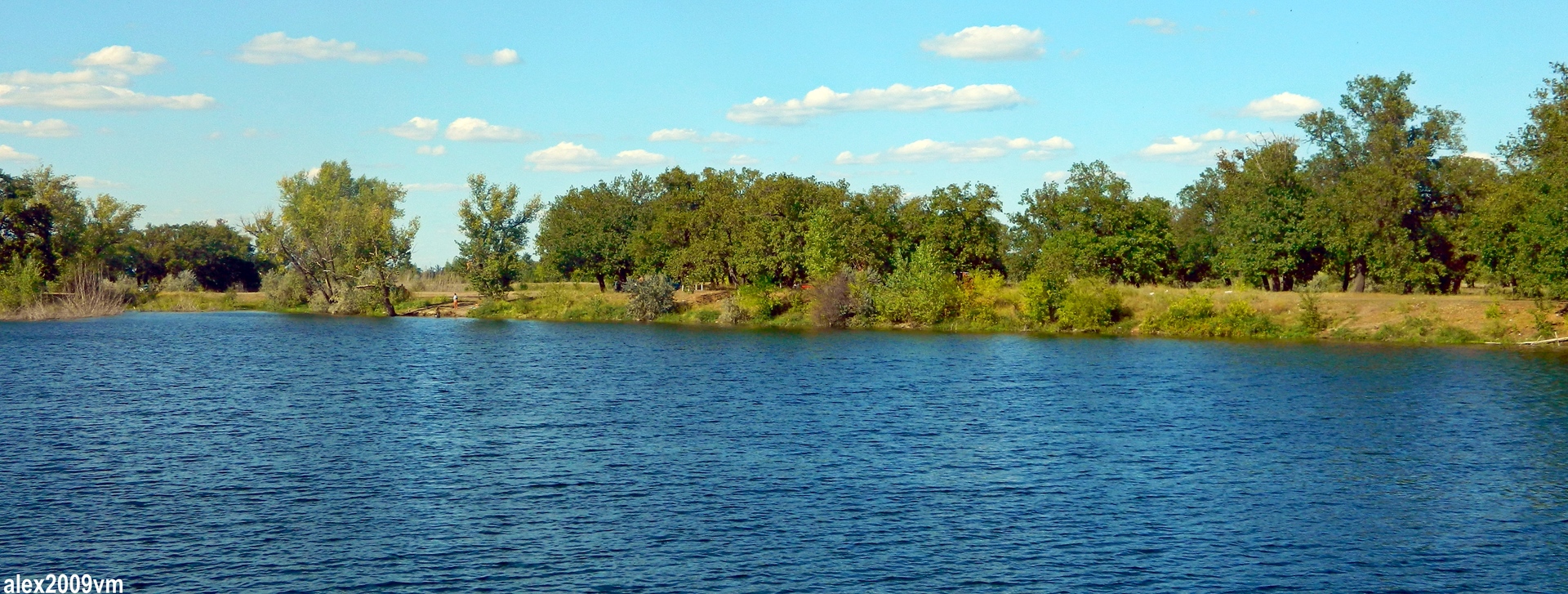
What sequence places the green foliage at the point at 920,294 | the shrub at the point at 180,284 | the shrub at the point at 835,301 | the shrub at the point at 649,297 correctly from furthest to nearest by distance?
1. the shrub at the point at 180,284
2. the shrub at the point at 649,297
3. the shrub at the point at 835,301
4. the green foliage at the point at 920,294

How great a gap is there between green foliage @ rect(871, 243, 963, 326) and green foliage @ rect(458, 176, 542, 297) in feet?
133

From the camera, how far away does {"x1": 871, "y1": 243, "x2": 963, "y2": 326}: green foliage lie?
10206 centimetres

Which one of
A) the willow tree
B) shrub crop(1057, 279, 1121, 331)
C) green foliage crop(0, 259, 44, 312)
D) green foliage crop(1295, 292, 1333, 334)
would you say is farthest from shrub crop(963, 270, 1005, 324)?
green foliage crop(0, 259, 44, 312)

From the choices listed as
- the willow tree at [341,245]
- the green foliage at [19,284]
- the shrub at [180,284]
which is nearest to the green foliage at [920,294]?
the willow tree at [341,245]

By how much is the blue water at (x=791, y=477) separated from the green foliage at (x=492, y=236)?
55457mm

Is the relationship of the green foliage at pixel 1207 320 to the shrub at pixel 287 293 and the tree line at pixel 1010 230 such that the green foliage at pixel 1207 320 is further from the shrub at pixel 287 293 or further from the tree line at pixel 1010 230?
the shrub at pixel 287 293

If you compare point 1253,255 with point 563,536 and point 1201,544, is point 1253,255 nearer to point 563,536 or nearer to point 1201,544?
point 1201,544

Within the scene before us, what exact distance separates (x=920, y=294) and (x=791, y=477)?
67853 millimetres

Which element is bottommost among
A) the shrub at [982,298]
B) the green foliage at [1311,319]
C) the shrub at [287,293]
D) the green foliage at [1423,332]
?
the green foliage at [1423,332]

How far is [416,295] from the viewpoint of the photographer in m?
136

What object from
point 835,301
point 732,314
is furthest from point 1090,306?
point 732,314

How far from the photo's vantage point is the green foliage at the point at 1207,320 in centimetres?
8794

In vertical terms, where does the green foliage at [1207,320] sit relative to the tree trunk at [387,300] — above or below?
below

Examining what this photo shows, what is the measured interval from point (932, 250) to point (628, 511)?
81.3m
